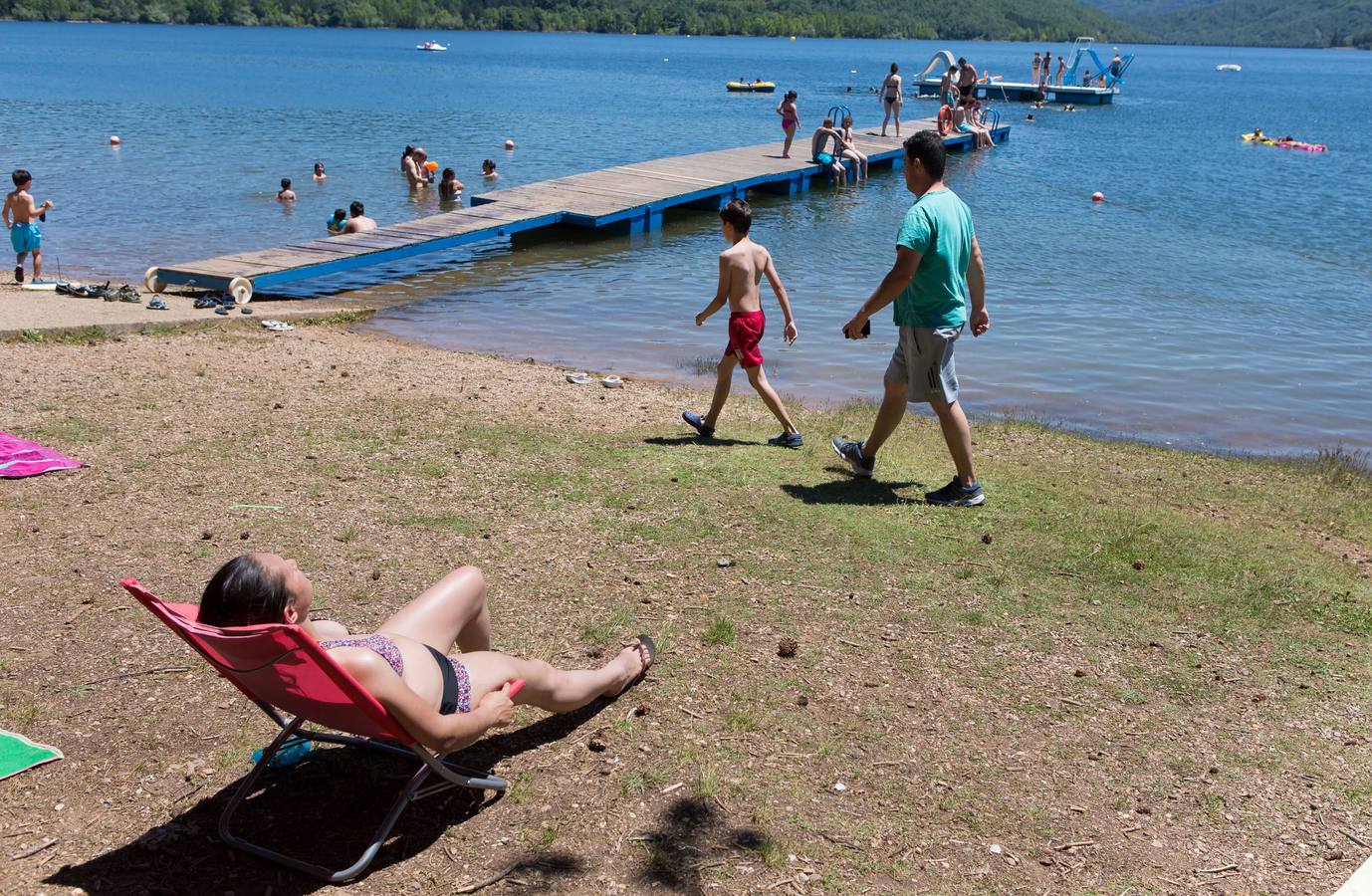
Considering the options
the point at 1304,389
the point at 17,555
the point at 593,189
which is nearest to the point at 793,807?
the point at 17,555

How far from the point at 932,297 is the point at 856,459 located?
3.87ft

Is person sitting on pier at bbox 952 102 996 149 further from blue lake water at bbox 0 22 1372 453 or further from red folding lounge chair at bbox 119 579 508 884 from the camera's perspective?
red folding lounge chair at bbox 119 579 508 884

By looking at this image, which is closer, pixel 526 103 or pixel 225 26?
pixel 526 103

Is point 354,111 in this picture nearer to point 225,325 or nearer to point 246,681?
point 225,325

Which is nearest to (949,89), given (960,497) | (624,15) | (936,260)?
(936,260)

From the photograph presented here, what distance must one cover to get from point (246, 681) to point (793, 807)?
175 cm

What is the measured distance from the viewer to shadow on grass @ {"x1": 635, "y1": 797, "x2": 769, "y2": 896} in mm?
3406

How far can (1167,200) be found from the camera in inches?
1038

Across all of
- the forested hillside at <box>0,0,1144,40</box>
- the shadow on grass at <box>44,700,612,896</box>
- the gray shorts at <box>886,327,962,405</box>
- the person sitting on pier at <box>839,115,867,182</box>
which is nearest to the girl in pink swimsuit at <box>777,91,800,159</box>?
the person sitting on pier at <box>839,115,867,182</box>

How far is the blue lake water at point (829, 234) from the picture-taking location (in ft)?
39.9

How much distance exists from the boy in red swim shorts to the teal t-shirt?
1337mm

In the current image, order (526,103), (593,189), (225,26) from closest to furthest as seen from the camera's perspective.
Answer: (593,189) → (526,103) → (225,26)

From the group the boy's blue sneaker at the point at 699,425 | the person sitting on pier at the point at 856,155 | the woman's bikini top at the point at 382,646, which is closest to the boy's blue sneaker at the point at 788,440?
the boy's blue sneaker at the point at 699,425

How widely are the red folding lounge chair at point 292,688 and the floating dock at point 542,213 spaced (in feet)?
35.1
